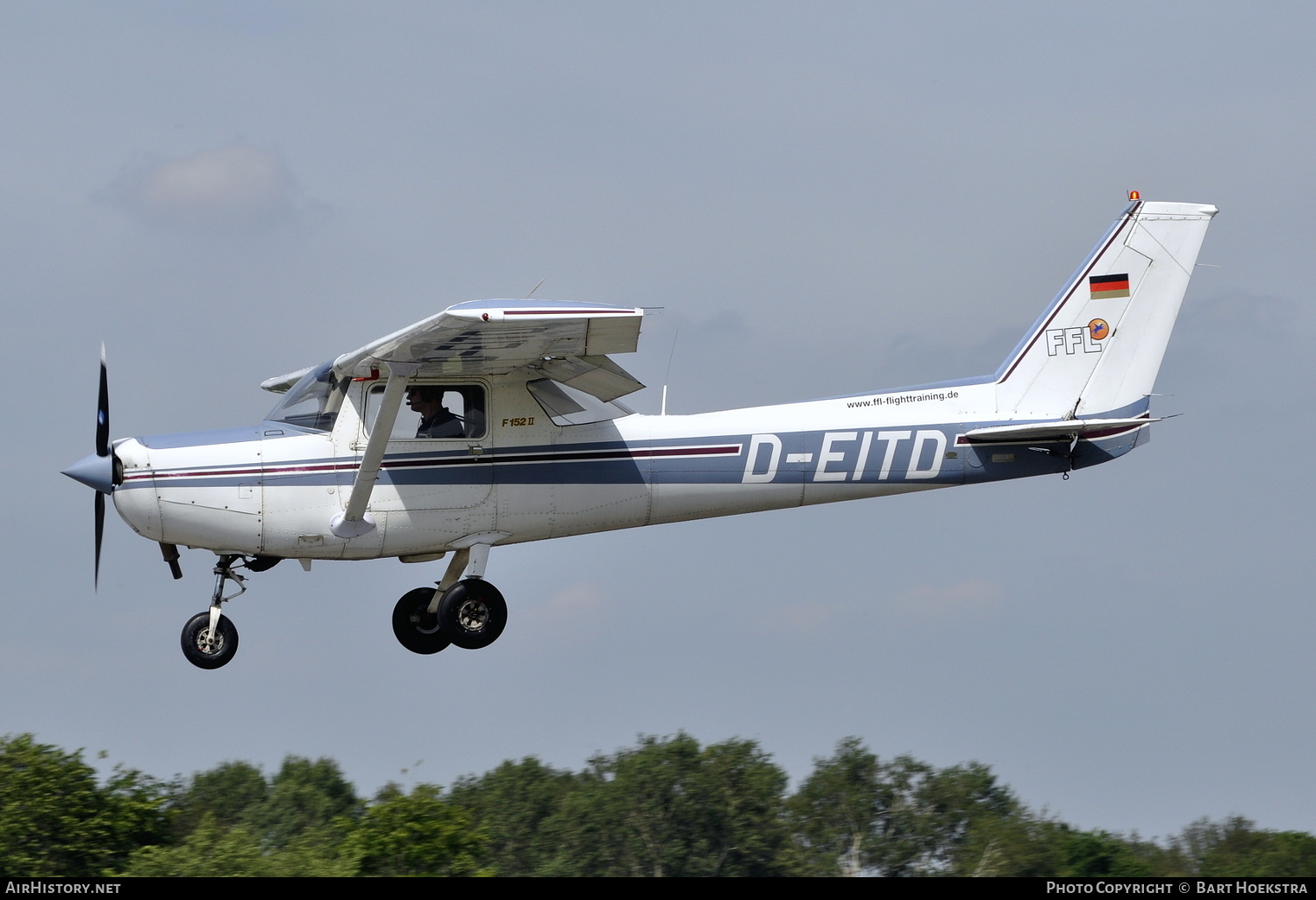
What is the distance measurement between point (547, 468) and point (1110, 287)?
20.4 ft

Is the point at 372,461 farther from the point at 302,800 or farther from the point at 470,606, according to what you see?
the point at 302,800

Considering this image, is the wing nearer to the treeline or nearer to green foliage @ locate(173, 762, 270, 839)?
the treeline

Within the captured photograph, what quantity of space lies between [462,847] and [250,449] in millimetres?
8279

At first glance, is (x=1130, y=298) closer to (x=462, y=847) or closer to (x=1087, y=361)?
(x=1087, y=361)

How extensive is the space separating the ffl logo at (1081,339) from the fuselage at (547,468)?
2.49 ft

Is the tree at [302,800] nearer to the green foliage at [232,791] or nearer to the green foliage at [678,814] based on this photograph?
the green foliage at [232,791]

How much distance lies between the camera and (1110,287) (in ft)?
53.7

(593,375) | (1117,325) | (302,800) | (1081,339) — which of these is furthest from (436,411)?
(302,800)

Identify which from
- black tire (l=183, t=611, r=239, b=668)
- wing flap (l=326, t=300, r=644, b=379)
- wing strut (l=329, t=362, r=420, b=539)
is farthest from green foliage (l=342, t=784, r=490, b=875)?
wing flap (l=326, t=300, r=644, b=379)

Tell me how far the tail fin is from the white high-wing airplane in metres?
0.02

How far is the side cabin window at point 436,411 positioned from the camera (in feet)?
48.6

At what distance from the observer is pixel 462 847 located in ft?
68.3

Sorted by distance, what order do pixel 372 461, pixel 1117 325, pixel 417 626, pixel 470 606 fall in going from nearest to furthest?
pixel 372 461 → pixel 470 606 → pixel 417 626 → pixel 1117 325
